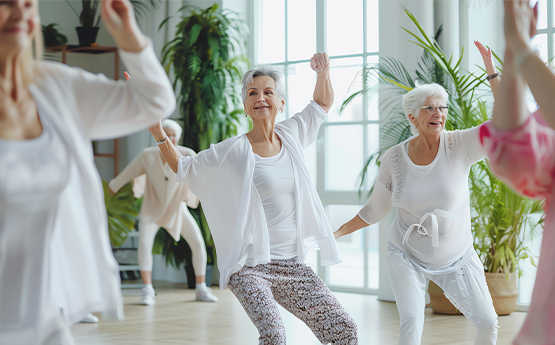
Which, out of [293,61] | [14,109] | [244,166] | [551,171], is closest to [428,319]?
[244,166]

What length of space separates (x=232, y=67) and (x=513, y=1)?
238 inches

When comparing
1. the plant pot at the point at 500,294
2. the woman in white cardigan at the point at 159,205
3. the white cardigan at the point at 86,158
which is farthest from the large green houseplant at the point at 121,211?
the white cardigan at the point at 86,158

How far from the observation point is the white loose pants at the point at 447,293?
2.58 meters

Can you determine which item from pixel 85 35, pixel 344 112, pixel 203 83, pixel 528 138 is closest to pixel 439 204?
pixel 528 138

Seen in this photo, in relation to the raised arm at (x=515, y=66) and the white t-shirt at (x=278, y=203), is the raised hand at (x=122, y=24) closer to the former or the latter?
the raised arm at (x=515, y=66)

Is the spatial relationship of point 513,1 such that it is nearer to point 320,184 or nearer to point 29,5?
point 29,5

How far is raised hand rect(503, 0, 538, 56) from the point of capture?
116cm

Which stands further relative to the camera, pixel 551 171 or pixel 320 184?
pixel 320 184

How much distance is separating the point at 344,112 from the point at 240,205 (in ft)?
13.7

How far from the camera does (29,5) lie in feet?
3.93

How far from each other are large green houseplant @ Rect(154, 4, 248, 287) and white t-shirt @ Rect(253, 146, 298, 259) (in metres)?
4.26

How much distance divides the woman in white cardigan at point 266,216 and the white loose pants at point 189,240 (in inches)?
136

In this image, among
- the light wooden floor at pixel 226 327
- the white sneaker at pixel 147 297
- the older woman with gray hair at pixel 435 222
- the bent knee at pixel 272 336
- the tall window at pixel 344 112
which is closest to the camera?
the bent knee at pixel 272 336

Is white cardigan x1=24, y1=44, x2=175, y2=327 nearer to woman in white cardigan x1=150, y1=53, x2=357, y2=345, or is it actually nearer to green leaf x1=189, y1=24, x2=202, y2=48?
woman in white cardigan x1=150, y1=53, x2=357, y2=345
